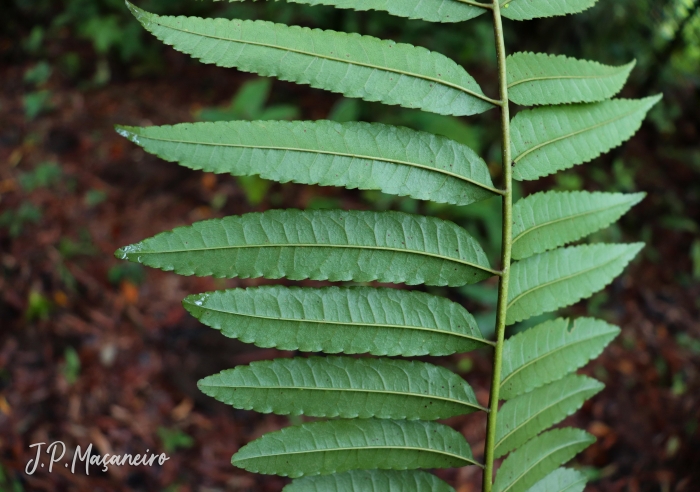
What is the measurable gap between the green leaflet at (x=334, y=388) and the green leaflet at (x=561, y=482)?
37 centimetres

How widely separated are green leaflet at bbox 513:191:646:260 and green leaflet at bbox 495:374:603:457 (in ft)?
1.21

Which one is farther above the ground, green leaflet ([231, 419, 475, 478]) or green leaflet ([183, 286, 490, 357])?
green leaflet ([183, 286, 490, 357])

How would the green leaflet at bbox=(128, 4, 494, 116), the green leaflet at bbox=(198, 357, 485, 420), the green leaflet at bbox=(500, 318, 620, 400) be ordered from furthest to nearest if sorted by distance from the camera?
the green leaflet at bbox=(500, 318, 620, 400), the green leaflet at bbox=(198, 357, 485, 420), the green leaflet at bbox=(128, 4, 494, 116)

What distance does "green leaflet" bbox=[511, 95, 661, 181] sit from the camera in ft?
3.68

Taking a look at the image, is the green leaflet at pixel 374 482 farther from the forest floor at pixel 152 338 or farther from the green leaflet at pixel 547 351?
the forest floor at pixel 152 338

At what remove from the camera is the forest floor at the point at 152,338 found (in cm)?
285

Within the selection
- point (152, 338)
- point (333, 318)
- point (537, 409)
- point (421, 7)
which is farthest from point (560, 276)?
point (152, 338)

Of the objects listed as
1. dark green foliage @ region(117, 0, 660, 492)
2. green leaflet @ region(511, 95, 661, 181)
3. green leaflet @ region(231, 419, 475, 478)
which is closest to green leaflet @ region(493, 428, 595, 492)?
dark green foliage @ region(117, 0, 660, 492)

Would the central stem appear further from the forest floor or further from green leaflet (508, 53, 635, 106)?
the forest floor

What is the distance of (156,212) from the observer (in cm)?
382

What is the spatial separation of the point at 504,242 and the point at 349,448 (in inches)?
21.9

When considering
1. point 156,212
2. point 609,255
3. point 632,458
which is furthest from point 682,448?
point 156,212

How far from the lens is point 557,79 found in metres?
1.14

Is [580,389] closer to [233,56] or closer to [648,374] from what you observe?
[233,56]
